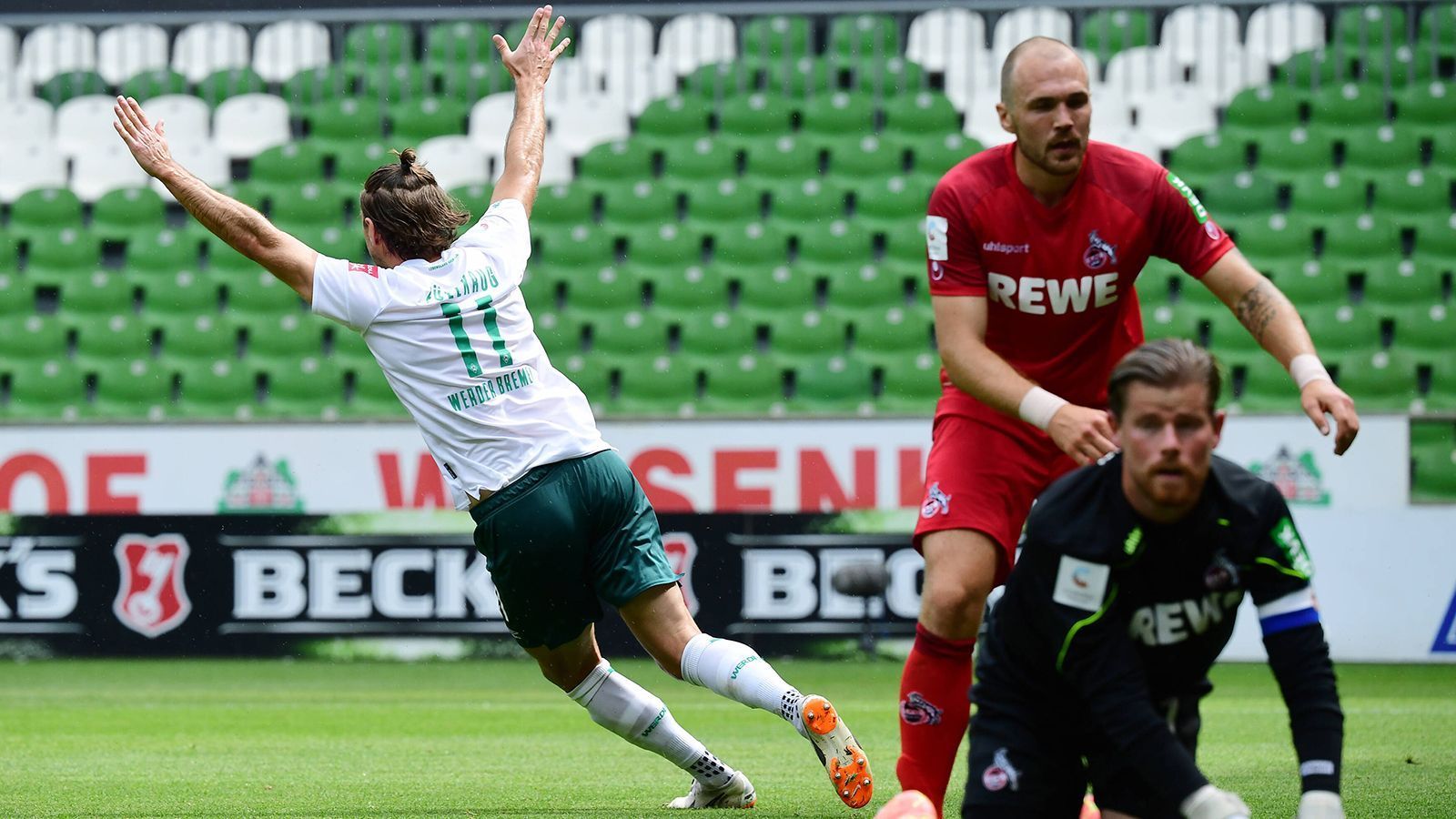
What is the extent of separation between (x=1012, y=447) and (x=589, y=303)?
10063 millimetres

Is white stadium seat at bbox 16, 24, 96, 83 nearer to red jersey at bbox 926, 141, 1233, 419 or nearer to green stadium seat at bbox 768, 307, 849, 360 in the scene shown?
green stadium seat at bbox 768, 307, 849, 360

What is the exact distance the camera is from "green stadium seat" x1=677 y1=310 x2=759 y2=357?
562 inches

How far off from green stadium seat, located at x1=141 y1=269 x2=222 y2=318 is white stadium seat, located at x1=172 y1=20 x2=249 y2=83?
268 cm

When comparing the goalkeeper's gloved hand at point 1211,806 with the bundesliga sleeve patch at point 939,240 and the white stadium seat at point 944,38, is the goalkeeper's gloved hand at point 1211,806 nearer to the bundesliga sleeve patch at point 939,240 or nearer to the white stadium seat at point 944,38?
the bundesliga sleeve patch at point 939,240

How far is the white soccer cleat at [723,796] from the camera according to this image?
17.8 ft

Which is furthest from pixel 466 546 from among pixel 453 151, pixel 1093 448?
pixel 1093 448

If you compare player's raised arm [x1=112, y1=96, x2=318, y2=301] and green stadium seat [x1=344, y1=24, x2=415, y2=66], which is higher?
green stadium seat [x1=344, y1=24, x2=415, y2=66]

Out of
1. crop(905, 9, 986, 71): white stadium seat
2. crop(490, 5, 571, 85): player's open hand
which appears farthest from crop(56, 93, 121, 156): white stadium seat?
crop(490, 5, 571, 85): player's open hand

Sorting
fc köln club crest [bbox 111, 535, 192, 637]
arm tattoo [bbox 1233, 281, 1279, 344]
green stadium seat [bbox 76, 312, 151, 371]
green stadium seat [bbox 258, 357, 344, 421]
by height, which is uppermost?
arm tattoo [bbox 1233, 281, 1279, 344]

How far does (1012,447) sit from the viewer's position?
484cm

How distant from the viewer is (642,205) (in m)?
15.3

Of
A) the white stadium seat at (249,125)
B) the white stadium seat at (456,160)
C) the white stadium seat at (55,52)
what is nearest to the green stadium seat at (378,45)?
the white stadium seat at (249,125)

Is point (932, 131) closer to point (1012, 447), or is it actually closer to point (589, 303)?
point (589, 303)

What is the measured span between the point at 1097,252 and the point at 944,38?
11901 mm
